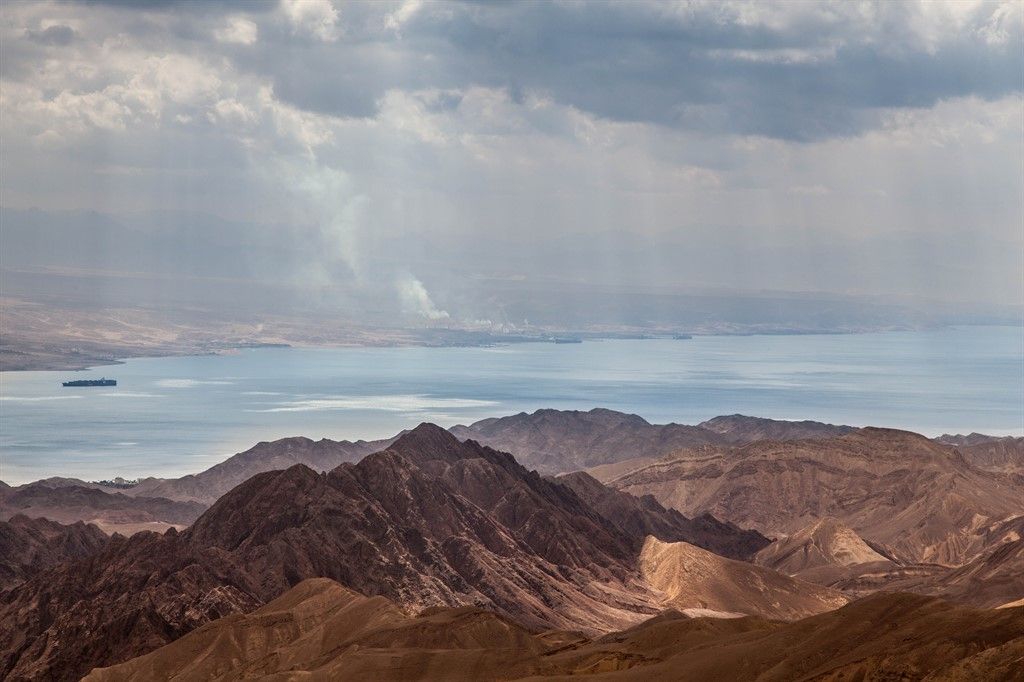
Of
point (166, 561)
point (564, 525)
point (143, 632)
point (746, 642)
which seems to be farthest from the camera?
point (564, 525)

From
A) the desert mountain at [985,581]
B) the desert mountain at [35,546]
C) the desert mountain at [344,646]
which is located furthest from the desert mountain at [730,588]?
the desert mountain at [35,546]

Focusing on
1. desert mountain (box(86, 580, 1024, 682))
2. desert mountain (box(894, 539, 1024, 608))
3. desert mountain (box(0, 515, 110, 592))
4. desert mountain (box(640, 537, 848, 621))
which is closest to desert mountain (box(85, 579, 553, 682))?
desert mountain (box(86, 580, 1024, 682))

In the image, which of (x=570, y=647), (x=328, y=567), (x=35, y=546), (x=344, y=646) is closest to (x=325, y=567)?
(x=328, y=567)

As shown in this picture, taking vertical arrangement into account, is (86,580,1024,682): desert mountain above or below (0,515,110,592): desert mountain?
below

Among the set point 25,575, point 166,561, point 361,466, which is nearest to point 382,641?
Answer: point 166,561

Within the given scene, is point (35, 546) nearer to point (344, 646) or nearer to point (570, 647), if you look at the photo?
point (344, 646)

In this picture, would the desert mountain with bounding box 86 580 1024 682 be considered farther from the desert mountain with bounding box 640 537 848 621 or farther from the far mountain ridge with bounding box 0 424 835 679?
the desert mountain with bounding box 640 537 848 621

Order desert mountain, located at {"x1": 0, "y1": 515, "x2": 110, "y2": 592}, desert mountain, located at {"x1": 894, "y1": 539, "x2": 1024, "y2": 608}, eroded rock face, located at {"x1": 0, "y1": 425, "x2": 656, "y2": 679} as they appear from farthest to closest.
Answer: desert mountain, located at {"x1": 0, "y1": 515, "x2": 110, "y2": 592} < desert mountain, located at {"x1": 894, "y1": 539, "x2": 1024, "y2": 608} < eroded rock face, located at {"x1": 0, "y1": 425, "x2": 656, "y2": 679}

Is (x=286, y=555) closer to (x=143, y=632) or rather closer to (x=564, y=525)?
(x=143, y=632)
